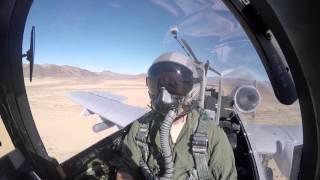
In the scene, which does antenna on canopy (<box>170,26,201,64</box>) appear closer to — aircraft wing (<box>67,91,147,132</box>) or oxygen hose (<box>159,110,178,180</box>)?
oxygen hose (<box>159,110,178,180</box>)

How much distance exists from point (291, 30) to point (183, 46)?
0.96 m

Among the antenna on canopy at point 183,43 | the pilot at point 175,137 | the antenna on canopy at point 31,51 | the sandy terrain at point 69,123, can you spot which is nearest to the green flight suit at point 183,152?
the pilot at point 175,137

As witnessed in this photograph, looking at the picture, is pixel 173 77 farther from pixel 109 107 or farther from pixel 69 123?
pixel 69 123

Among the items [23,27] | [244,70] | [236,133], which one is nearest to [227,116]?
[236,133]

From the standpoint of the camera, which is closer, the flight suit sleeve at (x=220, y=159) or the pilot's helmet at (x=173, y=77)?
the pilot's helmet at (x=173, y=77)

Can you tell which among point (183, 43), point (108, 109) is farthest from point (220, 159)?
point (108, 109)

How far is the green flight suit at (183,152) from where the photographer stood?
156cm

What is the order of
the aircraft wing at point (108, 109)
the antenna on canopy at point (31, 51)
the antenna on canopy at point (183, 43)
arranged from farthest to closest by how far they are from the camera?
1. the aircraft wing at point (108, 109)
2. the antenna on canopy at point (183, 43)
3. the antenna on canopy at point (31, 51)

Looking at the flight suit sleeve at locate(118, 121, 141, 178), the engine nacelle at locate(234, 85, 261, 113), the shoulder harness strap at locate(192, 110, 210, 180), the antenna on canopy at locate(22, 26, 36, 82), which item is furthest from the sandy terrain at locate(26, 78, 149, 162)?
the antenna on canopy at locate(22, 26, 36, 82)

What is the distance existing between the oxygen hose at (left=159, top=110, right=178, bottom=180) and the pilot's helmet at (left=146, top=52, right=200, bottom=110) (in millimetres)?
72

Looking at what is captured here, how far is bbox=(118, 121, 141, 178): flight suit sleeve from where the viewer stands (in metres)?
1.67

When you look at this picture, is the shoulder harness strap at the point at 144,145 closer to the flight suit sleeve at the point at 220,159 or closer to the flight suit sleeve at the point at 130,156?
the flight suit sleeve at the point at 130,156

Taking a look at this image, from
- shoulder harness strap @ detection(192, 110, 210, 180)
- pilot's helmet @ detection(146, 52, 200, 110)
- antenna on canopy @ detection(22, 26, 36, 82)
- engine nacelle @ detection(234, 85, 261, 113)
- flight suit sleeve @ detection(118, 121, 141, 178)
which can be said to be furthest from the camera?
engine nacelle @ detection(234, 85, 261, 113)

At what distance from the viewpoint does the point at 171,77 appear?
1457 mm
